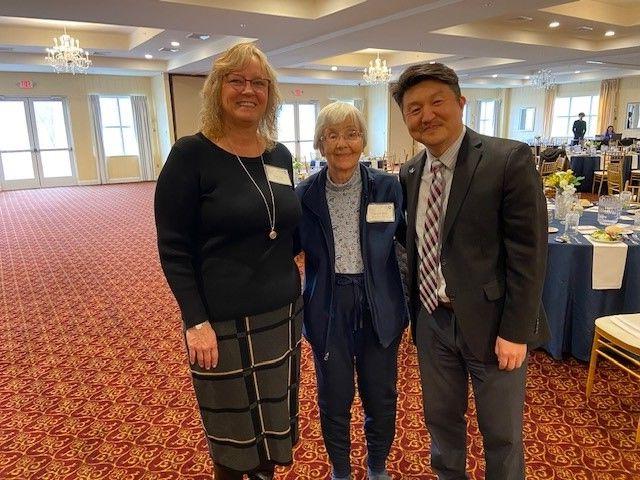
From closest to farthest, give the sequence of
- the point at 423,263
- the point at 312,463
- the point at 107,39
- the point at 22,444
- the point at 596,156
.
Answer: the point at 423,263 → the point at 312,463 → the point at 22,444 → the point at 107,39 → the point at 596,156

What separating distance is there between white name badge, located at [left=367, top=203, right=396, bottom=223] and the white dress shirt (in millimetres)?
107

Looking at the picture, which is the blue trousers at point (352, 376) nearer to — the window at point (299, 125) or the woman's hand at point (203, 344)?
the woman's hand at point (203, 344)

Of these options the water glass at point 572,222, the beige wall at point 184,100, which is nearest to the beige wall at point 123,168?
the beige wall at point 184,100

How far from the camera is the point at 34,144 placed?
41.7 ft

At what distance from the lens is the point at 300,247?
1.73m

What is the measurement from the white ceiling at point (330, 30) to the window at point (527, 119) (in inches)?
236

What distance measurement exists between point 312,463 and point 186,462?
0.61 metres

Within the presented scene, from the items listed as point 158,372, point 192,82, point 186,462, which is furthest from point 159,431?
point 192,82

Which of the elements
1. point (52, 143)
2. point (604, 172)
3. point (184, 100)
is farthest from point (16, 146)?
point (604, 172)

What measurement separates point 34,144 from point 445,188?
14281mm

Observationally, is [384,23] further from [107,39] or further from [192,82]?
[192,82]

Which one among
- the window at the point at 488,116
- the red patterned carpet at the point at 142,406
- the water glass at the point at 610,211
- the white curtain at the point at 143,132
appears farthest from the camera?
the window at the point at 488,116

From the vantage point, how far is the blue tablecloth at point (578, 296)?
2793mm

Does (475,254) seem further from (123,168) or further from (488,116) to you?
(488,116)
